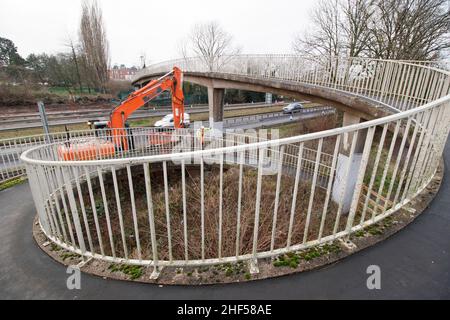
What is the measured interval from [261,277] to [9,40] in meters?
66.1

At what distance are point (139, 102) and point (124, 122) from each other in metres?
1.07

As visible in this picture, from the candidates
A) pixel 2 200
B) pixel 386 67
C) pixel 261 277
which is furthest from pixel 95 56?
pixel 261 277

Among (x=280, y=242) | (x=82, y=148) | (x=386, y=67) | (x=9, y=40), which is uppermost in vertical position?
(x=9, y=40)

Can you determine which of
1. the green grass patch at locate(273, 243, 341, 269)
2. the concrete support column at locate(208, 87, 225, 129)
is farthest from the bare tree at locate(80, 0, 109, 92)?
the green grass patch at locate(273, 243, 341, 269)

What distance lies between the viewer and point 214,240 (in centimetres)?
416

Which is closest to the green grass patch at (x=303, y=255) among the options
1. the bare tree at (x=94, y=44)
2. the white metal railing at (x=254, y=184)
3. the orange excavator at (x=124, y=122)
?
the white metal railing at (x=254, y=184)

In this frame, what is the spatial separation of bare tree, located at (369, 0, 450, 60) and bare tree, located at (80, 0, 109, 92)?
36.5 m

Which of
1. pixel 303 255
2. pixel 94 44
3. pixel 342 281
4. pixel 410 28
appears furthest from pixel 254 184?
pixel 94 44

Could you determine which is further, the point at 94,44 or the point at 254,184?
the point at 94,44

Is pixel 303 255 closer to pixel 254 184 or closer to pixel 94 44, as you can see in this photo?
pixel 254 184

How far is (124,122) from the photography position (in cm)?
927

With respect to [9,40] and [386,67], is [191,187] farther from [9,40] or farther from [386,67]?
[9,40]
